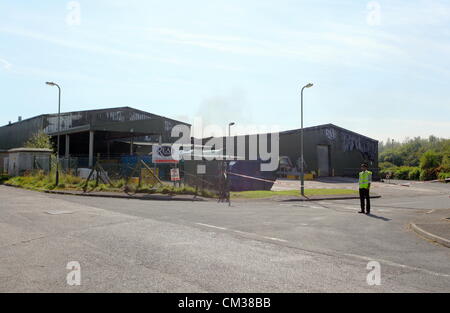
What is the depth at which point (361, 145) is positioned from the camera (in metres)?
52.9

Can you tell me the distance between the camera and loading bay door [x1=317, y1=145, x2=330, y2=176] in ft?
157

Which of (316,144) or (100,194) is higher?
(316,144)

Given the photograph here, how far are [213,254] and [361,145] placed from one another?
49.8 meters

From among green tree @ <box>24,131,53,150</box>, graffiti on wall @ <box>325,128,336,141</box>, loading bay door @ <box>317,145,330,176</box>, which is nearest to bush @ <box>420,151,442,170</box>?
graffiti on wall @ <box>325,128,336,141</box>

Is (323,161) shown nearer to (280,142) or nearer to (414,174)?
(280,142)

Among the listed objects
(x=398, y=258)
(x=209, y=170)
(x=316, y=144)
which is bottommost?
(x=398, y=258)

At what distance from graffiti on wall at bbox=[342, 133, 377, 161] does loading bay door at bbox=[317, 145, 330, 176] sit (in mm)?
3429

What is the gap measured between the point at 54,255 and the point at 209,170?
17.4m

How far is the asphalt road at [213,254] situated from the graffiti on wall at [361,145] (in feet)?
134

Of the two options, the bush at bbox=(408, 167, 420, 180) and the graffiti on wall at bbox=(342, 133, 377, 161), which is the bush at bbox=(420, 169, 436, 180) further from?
the graffiti on wall at bbox=(342, 133, 377, 161)
